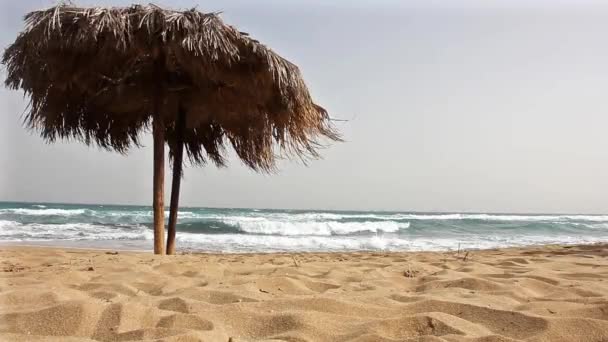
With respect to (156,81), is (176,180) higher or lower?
lower

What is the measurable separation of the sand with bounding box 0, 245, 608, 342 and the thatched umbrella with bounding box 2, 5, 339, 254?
2009 millimetres

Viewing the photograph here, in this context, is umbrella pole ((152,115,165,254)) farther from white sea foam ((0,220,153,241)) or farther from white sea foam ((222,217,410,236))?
white sea foam ((222,217,410,236))

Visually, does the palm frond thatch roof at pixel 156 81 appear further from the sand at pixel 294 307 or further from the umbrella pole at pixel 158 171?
the sand at pixel 294 307

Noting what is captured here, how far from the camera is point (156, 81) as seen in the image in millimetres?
5266

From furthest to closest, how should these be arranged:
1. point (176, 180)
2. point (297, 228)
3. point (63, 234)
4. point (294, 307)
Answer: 1. point (297, 228)
2. point (63, 234)
3. point (176, 180)
4. point (294, 307)

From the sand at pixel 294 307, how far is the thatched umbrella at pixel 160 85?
79.1 inches

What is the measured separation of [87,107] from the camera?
5648mm

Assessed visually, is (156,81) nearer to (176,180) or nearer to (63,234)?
(176,180)

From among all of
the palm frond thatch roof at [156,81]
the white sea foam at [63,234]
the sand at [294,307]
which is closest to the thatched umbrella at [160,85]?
the palm frond thatch roof at [156,81]

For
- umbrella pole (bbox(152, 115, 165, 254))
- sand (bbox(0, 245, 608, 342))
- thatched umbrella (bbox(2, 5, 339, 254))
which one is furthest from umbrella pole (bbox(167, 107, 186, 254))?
sand (bbox(0, 245, 608, 342))

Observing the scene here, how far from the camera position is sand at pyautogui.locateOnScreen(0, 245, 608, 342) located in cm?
207

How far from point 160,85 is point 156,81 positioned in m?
0.06

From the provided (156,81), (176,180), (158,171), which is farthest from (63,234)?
(156,81)

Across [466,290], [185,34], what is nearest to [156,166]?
[185,34]
